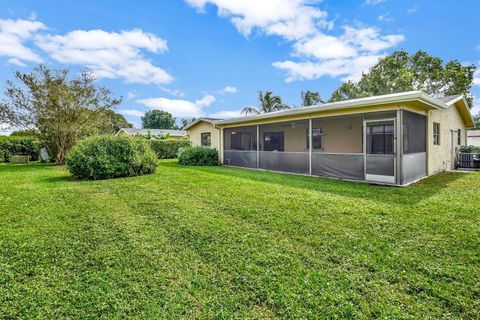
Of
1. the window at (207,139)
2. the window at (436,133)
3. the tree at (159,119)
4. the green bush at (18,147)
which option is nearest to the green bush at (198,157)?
the window at (207,139)

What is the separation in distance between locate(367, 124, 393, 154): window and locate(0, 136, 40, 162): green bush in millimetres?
23531

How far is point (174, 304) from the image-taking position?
8.09ft

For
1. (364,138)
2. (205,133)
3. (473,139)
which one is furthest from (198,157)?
(473,139)

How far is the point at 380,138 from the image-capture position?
429 inches

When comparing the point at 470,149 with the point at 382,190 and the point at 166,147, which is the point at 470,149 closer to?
the point at 382,190

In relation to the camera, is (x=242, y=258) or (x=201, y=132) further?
(x=201, y=132)

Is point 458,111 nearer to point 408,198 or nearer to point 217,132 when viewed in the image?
point 408,198

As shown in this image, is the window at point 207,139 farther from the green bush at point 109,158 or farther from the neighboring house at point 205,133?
the green bush at point 109,158

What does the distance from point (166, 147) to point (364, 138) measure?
58.1ft

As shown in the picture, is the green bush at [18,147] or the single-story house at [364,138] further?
the green bush at [18,147]

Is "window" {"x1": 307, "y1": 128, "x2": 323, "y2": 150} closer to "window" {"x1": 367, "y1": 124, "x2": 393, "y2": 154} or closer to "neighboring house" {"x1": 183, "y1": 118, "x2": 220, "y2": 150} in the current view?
"window" {"x1": 367, "y1": 124, "x2": 393, "y2": 154}

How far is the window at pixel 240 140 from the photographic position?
53.5 feet

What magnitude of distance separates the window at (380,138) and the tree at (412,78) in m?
18.9

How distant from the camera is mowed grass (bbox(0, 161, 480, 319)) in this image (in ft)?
7.98
